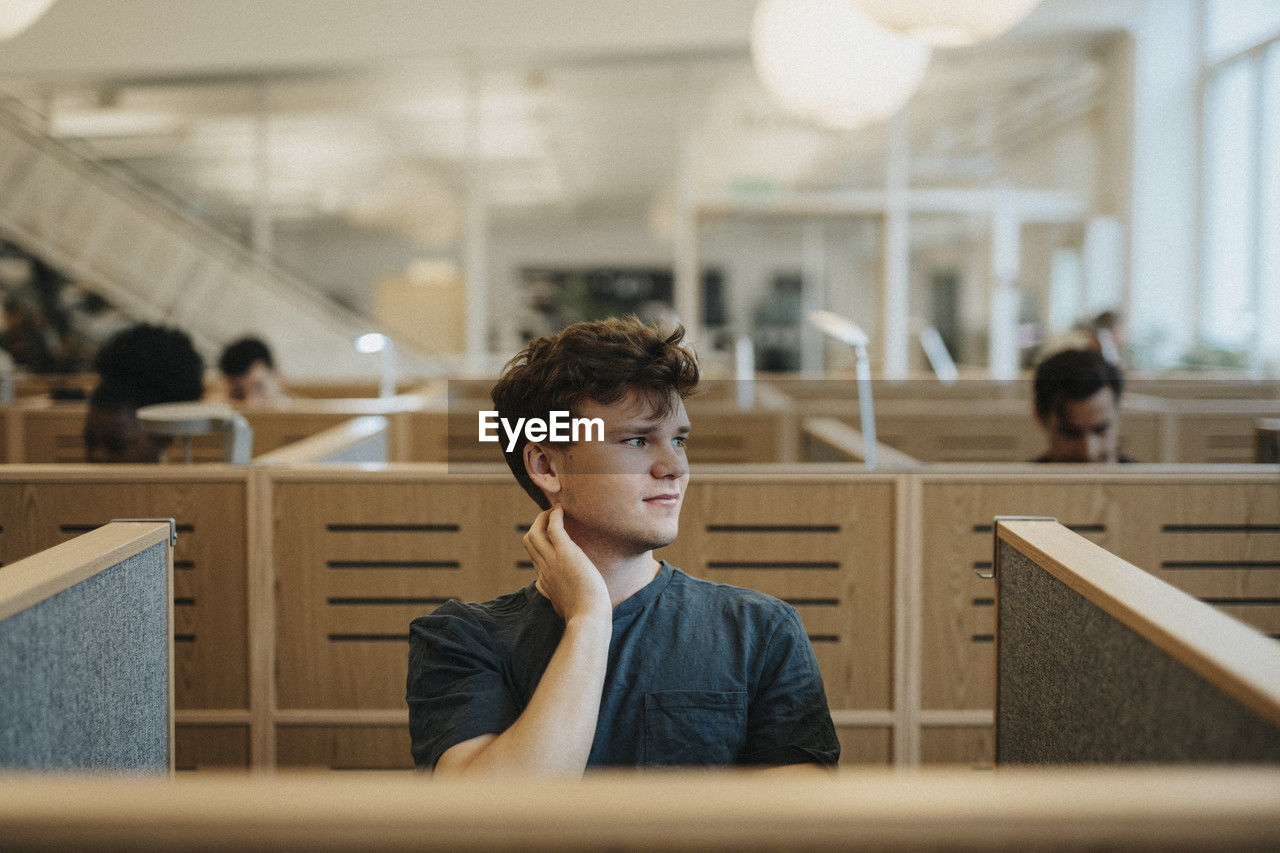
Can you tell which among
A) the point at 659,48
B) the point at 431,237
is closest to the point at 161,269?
the point at 431,237

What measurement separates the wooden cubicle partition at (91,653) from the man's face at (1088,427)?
78.0 inches

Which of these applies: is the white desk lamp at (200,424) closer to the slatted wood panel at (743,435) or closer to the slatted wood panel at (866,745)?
the slatted wood panel at (866,745)

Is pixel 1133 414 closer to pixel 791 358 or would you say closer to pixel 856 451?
pixel 856 451

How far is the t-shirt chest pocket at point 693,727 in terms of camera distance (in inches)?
45.1

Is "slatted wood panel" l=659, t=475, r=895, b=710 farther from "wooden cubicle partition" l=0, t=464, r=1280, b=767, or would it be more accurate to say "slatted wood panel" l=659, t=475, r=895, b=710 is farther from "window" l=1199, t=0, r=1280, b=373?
"window" l=1199, t=0, r=1280, b=373

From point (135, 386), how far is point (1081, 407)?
2189 mm

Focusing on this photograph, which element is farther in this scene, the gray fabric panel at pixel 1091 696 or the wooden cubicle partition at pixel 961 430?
the wooden cubicle partition at pixel 961 430

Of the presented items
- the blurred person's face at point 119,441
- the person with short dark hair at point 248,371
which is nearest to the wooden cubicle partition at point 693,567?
the blurred person's face at point 119,441

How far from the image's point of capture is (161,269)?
26.0 feet

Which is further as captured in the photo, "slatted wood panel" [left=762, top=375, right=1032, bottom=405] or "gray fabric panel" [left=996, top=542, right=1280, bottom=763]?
"slatted wood panel" [left=762, top=375, right=1032, bottom=405]

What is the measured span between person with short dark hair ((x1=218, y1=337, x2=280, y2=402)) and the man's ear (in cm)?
329

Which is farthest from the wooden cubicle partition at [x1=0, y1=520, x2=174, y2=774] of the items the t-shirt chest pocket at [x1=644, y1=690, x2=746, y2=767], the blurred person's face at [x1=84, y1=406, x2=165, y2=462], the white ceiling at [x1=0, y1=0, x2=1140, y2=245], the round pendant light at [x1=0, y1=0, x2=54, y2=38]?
the white ceiling at [x1=0, y1=0, x2=1140, y2=245]

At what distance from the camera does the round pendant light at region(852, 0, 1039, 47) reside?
108 inches

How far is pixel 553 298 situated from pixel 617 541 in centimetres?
773
